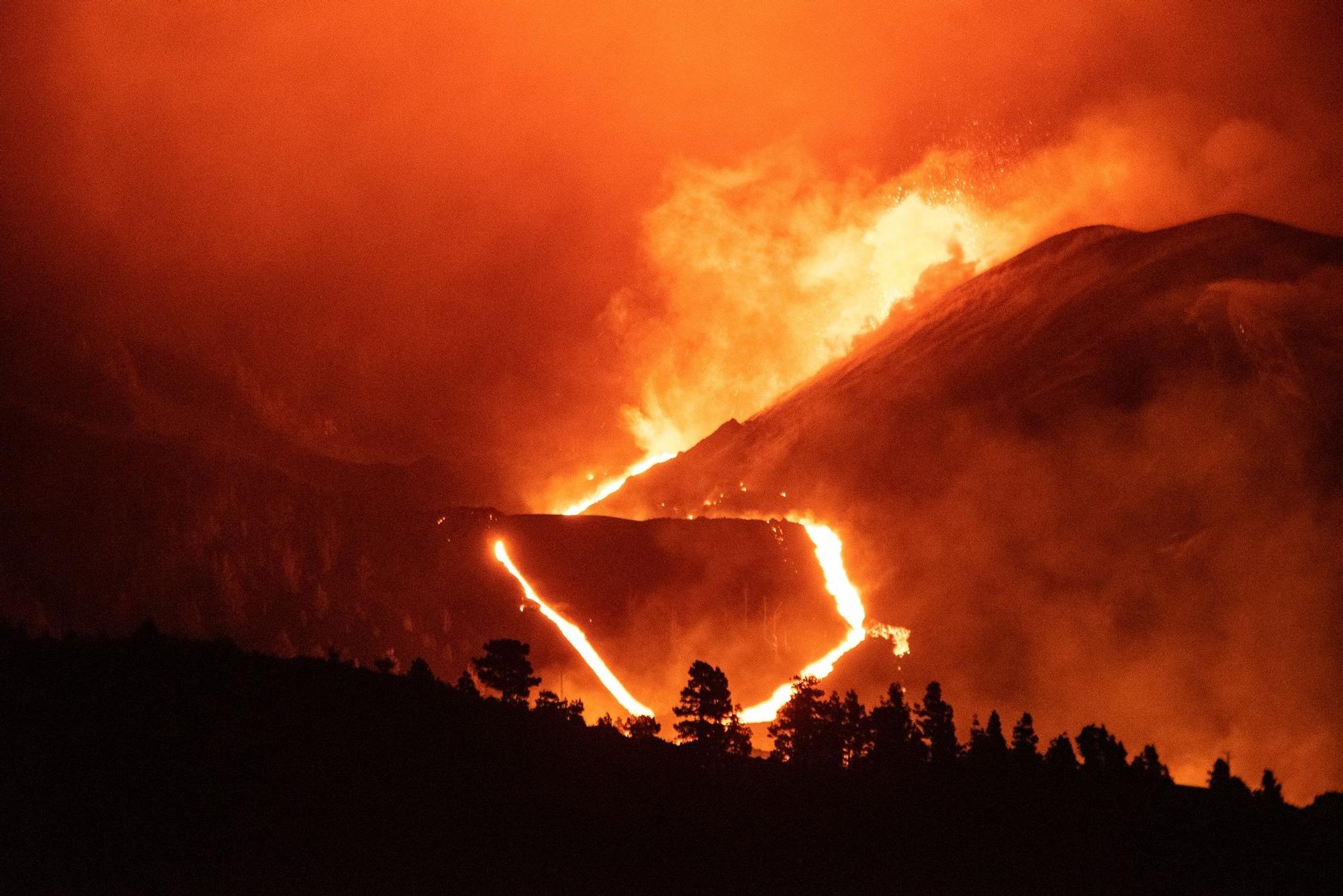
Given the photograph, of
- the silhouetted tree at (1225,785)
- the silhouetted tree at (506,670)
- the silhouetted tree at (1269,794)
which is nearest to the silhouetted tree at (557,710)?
the silhouetted tree at (506,670)

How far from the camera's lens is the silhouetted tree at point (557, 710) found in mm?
45844

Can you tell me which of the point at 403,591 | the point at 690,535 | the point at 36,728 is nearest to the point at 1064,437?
the point at 690,535

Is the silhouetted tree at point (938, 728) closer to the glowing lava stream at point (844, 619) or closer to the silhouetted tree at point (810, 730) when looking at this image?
the silhouetted tree at point (810, 730)

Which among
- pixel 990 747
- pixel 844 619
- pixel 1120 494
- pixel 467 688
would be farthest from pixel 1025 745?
pixel 1120 494

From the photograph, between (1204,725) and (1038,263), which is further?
(1038,263)

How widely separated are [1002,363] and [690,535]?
37.5 m

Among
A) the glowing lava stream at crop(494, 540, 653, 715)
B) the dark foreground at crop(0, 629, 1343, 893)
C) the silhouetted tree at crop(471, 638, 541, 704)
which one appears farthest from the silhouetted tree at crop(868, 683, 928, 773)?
the glowing lava stream at crop(494, 540, 653, 715)

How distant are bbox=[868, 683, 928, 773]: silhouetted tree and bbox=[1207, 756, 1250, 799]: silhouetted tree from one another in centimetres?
984

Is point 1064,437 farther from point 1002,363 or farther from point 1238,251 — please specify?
point 1238,251

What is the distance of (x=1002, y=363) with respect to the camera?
128375mm

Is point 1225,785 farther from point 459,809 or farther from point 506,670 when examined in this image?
point 459,809

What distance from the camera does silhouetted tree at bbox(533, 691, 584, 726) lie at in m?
45.8

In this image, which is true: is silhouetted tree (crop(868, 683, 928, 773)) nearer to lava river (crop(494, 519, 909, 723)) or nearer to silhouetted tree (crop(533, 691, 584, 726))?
silhouetted tree (crop(533, 691, 584, 726))

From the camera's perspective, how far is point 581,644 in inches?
3912
